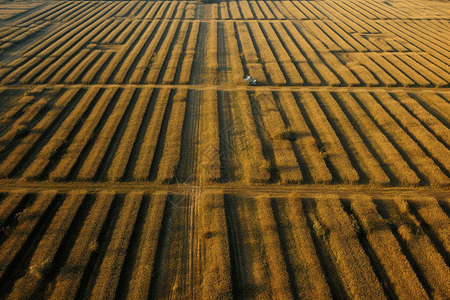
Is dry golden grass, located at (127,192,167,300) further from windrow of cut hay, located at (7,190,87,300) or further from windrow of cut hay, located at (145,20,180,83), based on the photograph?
windrow of cut hay, located at (145,20,180,83)

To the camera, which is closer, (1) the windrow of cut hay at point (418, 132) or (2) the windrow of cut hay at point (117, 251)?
(2) the windrow of cut hay at point (117, 251)

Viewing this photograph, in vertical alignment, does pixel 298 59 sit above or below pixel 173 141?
above

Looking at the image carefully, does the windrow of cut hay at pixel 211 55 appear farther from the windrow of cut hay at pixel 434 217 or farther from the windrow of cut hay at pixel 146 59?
the windrow of cut hay at pixel 434 217

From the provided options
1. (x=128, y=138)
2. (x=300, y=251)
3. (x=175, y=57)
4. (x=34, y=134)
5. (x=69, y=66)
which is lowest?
(x=300, y=251)

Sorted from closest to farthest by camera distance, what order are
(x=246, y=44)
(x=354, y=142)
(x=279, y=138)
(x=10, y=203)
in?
1. (x=10, y=203)
2. (x=354, y=142)
3. (x=279, y=138)
4. (x=246, y=44)

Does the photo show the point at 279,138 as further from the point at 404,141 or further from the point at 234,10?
the point at 234,10

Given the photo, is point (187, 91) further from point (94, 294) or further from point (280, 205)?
point (94, 294)

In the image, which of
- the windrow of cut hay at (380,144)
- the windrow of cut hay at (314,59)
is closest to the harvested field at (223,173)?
the windrow of cut hay at (380,144)

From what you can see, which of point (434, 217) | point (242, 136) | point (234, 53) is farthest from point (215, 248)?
point (234, 53)
